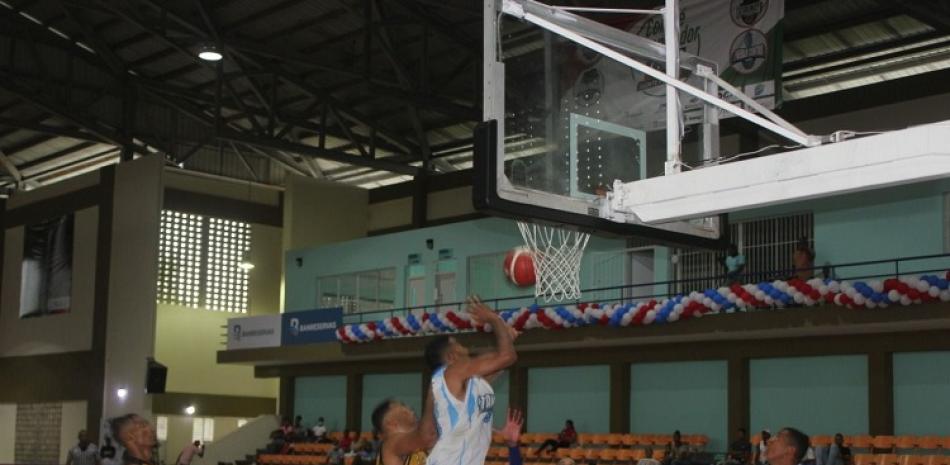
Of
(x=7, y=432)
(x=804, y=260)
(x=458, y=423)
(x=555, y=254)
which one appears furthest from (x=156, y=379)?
(x=458, y=423)

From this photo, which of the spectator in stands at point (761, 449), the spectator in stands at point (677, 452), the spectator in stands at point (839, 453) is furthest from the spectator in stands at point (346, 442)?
the spectator in stands at point (839, 453)

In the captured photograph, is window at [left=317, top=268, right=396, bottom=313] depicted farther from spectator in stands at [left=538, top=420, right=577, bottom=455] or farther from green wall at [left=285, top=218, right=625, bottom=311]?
spectator in stands at [left=538, top=420, right=577, bottom=455]

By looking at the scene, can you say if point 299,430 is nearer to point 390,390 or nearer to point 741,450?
point 390,390

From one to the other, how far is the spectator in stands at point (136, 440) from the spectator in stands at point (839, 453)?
16.1m

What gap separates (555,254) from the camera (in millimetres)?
13320

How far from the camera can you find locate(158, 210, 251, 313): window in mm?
37250

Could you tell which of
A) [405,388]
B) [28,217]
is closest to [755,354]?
[405,388]

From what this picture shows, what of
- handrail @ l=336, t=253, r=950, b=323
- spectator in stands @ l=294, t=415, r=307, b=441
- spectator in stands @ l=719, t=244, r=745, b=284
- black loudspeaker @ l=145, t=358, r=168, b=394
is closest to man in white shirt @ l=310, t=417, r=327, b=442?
spectator in stands @ l=294, t=415, r=307, b=441

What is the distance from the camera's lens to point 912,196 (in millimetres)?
22406

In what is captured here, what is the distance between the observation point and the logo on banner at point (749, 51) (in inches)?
809

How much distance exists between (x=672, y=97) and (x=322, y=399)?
2612cm

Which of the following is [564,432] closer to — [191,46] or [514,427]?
[191,46]

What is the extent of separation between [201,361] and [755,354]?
1930 centimetres

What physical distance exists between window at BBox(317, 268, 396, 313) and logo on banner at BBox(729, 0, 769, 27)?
14.3m
